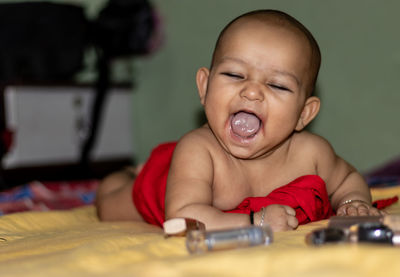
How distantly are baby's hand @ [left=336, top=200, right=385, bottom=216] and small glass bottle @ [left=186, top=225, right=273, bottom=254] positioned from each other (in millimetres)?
279

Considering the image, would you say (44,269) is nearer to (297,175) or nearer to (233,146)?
(233,146)

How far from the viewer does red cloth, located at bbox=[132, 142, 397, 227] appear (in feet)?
3.02

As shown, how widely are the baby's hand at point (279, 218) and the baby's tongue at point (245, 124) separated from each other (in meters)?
0.14

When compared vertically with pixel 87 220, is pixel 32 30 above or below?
above

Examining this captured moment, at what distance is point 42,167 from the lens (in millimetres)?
2523

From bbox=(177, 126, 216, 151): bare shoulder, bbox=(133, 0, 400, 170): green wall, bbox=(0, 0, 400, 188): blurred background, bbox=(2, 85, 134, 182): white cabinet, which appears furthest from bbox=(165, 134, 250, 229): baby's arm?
bbox=(2, 85, 134, 182): white cabinet

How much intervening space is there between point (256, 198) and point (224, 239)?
0.28 metres

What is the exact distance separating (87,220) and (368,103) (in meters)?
1.07

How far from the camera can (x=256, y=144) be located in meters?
0.93

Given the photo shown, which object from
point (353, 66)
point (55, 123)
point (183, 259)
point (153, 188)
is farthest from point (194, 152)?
point (55, 123)

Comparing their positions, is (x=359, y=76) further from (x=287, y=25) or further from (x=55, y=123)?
(x=55, y=123)

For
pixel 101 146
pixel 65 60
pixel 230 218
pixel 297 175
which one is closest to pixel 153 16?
pixel 65 60

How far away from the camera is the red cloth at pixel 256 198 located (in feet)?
3.02

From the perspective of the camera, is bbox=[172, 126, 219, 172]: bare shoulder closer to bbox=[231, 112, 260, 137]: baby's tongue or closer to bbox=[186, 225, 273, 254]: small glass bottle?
bbox=[231, 112, 260, 137]: baby's tongue
